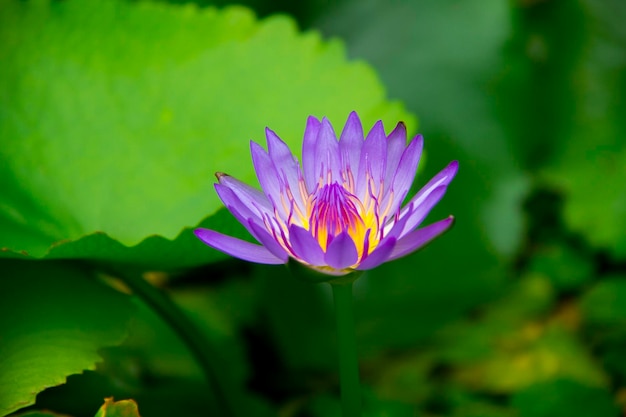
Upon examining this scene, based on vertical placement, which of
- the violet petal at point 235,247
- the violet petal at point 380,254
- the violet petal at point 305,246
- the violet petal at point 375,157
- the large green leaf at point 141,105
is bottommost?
the violet petal at point 380,254

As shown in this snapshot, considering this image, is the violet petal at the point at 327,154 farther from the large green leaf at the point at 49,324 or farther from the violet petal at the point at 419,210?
the large green leaf at the point at 49,324

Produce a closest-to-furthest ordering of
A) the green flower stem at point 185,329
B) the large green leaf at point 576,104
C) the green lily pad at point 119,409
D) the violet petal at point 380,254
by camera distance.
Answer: the violet petal at point 380,254
the green lily pad at point 119,409
the green flower stem at point 185,329
the large green leaf at point 576,104

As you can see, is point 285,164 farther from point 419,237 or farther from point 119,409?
point 119,409

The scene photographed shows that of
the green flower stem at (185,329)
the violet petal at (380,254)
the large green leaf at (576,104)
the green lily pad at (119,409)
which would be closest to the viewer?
the violet petal at (380,254)

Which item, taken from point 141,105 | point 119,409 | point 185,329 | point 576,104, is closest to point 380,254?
point 119,409

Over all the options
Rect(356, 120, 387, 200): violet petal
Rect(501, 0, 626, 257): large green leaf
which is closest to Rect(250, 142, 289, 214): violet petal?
Rect(356, 120, 387, 200): violet petal

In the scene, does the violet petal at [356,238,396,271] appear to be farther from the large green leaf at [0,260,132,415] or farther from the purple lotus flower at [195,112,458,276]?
the large green leaf at [0,260,132,415]

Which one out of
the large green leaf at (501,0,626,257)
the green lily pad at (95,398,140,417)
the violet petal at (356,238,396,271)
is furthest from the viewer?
the large green leaf at (501,0,626,257)

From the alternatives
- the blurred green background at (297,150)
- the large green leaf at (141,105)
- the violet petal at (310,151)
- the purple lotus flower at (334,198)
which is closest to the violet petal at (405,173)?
the purple lotus flower at (334,198)
